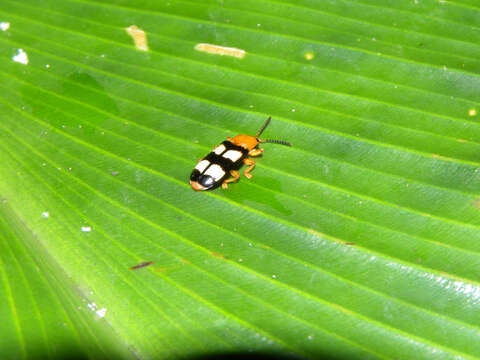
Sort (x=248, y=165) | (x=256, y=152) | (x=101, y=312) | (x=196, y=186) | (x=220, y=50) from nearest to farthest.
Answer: (x=101, y=312) → (x=196, y=186) → (x=256, y=152) → (x=248, y=165) → (x=220, y=50)

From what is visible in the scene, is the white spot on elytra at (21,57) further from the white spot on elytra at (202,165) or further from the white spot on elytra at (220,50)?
the white spot on elytra at (202,165)

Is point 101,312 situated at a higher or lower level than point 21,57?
lower

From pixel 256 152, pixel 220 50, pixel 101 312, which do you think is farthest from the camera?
pixel 220 50

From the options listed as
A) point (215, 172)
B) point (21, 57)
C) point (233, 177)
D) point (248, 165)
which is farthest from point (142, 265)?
point (21, 57)

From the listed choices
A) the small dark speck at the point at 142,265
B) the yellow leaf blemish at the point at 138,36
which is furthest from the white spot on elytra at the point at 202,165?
the yellow leaf blemish at the point at 138,36

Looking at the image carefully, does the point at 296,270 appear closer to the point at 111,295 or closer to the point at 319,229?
the point at 319,229

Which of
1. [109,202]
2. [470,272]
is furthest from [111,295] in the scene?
[470,272]

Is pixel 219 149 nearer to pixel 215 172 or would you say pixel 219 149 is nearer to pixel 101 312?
pixel 215 172
